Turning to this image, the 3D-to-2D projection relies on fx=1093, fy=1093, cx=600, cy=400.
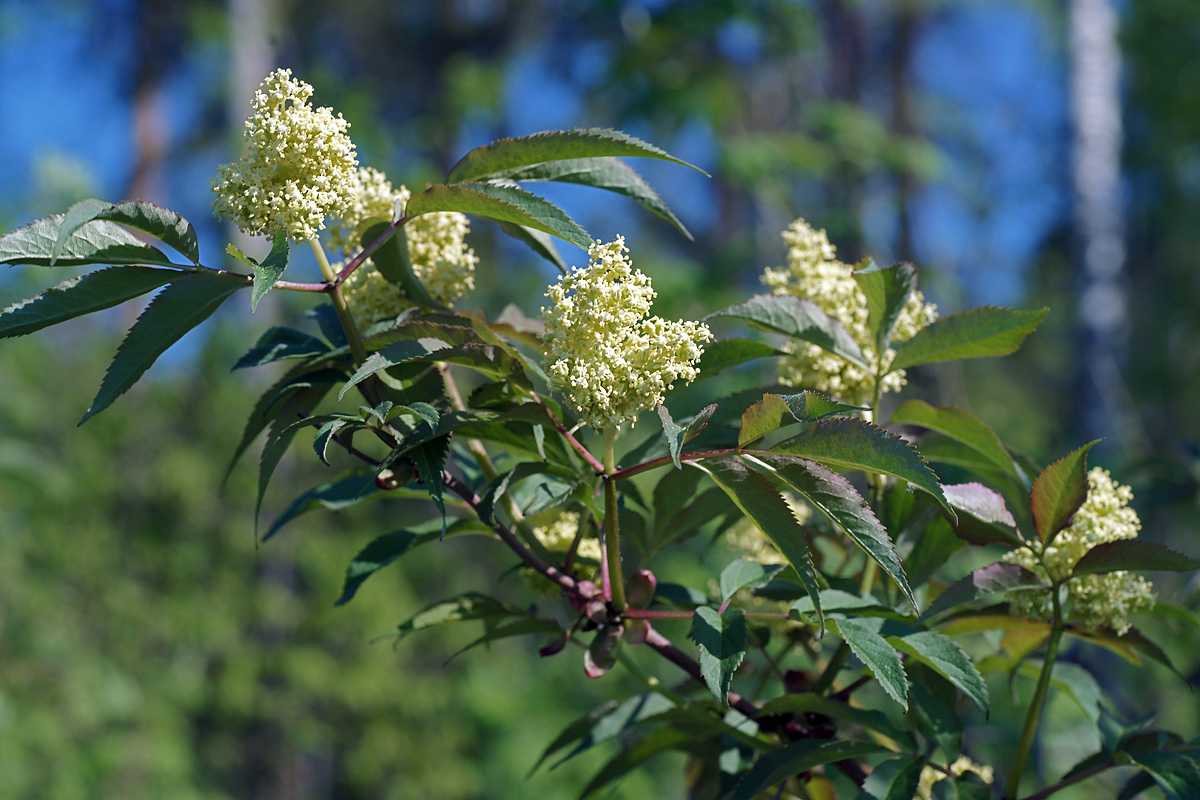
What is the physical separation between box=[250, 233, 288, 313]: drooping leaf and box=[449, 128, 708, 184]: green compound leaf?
153 millimetres

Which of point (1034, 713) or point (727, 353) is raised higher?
point (727, 353)

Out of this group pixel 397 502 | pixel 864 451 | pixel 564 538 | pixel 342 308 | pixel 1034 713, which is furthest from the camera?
pixel 397 502

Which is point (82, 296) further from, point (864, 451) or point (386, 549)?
point (864, 451)

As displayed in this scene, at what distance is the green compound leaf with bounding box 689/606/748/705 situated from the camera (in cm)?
79

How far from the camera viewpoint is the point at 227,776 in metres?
9.20

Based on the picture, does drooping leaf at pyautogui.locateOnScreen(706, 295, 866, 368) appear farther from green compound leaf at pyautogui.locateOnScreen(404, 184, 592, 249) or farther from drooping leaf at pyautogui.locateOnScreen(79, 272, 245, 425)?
drooping leaf at pyautogui.locateOnScreen(79, 272, 245, 425)

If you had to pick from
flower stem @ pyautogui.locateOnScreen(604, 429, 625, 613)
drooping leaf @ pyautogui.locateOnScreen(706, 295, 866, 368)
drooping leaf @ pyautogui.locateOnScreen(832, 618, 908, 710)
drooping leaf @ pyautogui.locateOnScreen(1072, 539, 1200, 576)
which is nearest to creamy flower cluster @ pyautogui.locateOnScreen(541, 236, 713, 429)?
flower stem @ pyautogui.locateOnScreen(604, 429, 625, 613)

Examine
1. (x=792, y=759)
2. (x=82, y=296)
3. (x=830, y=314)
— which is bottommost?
(x=792, y=759)

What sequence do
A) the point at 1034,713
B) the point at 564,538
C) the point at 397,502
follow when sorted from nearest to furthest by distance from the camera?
the point at 1034,713, the point at 564,538, the point at 397,502

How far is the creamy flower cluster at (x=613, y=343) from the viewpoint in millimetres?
808

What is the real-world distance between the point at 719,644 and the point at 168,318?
485 mm

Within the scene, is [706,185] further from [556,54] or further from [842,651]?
[842,651]

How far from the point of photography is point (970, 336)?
3.20 feet

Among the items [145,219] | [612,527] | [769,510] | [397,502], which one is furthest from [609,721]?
[397,502]
